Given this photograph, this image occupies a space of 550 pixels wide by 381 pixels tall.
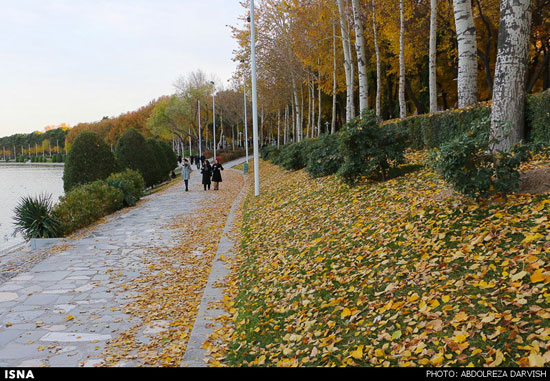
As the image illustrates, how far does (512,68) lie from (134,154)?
86.5 ft

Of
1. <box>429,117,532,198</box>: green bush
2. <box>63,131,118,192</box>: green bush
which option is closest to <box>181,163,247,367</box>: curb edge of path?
<box>429,117,532,198</box>: green bush

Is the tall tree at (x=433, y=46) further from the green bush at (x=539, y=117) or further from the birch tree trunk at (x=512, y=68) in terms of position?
the birch tree trunk at (x=512, y=68)

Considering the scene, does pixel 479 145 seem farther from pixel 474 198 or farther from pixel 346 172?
pixel 346 172

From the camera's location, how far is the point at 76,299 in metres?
7.11

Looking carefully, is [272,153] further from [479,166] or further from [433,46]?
[479,166]

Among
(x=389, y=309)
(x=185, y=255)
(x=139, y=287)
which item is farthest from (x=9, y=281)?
(x=389, y=309)

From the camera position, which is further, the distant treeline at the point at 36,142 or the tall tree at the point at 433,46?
the distant treeline at the point at 36,142

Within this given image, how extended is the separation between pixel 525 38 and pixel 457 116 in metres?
3.48

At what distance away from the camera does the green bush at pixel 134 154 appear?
1165 inches

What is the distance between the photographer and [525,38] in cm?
704

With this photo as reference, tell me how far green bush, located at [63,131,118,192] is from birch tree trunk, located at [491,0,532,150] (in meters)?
18.9

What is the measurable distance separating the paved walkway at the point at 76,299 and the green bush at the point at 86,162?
9081mm

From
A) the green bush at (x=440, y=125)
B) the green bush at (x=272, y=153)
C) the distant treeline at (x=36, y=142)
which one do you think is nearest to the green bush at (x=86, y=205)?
the green bush at (x=440, y=125)

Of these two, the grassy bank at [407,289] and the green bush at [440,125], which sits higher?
the green bush at [440,125]
